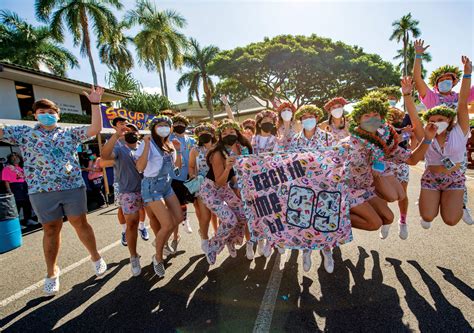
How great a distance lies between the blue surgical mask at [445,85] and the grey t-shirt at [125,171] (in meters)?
4.37

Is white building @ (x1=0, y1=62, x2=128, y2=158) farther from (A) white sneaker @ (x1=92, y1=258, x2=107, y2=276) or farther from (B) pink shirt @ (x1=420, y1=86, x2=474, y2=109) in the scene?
(B) pink shirt @ (x1=420, y1=86, x2=474, y2=109)

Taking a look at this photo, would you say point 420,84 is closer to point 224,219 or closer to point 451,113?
point 451,113

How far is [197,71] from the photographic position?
2836 centimetres

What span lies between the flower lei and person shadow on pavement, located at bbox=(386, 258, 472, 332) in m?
1.44

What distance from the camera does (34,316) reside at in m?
2.72

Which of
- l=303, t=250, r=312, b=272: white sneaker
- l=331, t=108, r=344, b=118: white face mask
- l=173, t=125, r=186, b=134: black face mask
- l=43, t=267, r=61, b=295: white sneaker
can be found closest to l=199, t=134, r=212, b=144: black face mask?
l=173, t=125, r=186, b=134: black face mask

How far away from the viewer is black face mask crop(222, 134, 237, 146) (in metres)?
3.39

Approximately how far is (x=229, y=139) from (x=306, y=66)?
2137 cm

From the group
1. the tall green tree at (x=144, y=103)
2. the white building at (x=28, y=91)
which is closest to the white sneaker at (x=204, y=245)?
the white building at (x=28, y=91)

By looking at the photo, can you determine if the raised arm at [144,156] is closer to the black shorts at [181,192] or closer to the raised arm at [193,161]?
the raised arm at [193,161]

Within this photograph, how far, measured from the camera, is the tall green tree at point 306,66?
A: 21.8 m

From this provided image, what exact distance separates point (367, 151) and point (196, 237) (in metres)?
3.36

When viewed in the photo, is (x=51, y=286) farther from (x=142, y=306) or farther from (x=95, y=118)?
(x=95, y=118)

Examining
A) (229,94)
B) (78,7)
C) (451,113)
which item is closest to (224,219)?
(451,113)
